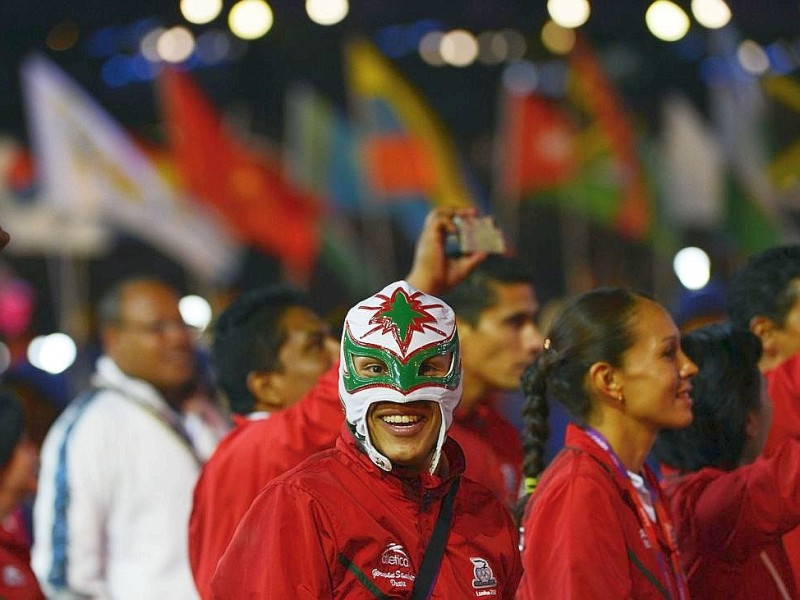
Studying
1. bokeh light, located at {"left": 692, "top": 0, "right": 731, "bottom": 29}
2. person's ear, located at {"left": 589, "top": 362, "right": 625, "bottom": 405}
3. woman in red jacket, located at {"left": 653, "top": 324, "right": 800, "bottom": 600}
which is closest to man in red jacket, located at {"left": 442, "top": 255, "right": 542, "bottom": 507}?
woman in red jacket, located at {"left": 653, "top": 324, "right": 800, "bottom": 600}

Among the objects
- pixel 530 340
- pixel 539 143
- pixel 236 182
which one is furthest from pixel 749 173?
pixel 530 340

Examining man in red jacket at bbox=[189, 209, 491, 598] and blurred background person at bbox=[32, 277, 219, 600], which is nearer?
man in red jacket at bbox=[189, 209, 491, 598]

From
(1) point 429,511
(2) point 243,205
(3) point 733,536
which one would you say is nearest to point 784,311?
(3) point 733,536

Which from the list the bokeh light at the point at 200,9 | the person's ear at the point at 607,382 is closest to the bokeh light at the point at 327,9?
the bokeh light at the point at 200,9

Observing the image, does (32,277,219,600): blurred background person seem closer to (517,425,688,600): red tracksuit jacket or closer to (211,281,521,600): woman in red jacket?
(517,425,688,600): red tracksuit jacket

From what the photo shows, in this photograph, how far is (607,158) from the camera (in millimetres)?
15633

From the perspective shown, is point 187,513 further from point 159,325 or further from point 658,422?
point 658,422

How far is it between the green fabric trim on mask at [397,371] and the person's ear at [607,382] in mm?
704

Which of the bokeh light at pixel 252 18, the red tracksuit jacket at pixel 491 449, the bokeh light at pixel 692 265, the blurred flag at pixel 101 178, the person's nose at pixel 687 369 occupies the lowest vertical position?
the red tracksuit jacket at pixel 491 449

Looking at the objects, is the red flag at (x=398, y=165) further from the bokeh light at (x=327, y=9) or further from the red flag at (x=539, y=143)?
the bokeh light at (x=327, y=9)

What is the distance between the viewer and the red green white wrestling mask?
3467mm

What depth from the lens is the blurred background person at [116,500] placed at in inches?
229

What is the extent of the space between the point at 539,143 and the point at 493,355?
1014 centimetres

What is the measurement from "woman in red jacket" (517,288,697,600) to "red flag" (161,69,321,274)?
1102 cm
